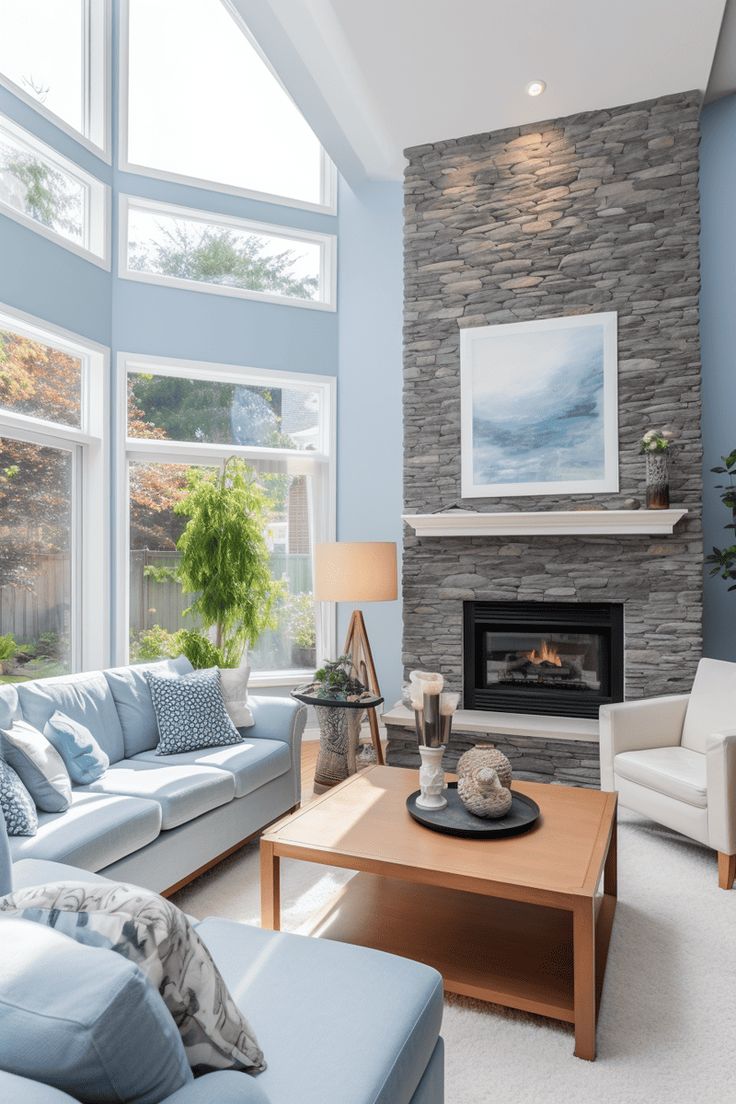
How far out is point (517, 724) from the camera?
14.5ft

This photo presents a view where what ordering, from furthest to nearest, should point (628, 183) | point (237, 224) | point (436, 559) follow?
point (237, 224), point (436, 559), point (628, 183)

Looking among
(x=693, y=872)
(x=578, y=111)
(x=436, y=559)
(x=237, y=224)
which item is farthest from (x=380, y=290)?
(x=693, y=872)

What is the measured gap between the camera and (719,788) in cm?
298

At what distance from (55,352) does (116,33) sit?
234 centimetres

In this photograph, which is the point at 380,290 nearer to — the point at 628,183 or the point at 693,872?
the point at 628,183

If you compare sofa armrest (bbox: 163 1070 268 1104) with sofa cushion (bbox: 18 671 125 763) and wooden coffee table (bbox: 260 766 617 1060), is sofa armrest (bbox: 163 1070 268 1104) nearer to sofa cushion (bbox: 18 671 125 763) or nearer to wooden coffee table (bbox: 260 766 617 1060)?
wooden coffee table (bbox: 260 766 617 1060)

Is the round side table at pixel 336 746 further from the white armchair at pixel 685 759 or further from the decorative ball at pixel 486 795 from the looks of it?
the decorative ball at pixel 486 795

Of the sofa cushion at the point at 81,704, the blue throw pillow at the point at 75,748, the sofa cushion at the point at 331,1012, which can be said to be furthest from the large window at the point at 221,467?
the sofa cushion at the point at 331,1012

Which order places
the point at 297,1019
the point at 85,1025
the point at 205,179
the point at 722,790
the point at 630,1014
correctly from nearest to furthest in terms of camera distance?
1. the point at 85,1025
2. the point at 297,1019
3. the point at 630,1014
4. the point at 722,790
5. the point at 205,179

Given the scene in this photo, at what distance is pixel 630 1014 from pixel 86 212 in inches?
208

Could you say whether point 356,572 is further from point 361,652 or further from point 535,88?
point 535,88

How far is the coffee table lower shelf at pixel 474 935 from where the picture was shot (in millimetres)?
2150

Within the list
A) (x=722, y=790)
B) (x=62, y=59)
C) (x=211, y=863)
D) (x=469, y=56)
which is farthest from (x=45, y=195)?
(x=722, y=790)

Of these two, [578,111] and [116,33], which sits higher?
[116,33]
